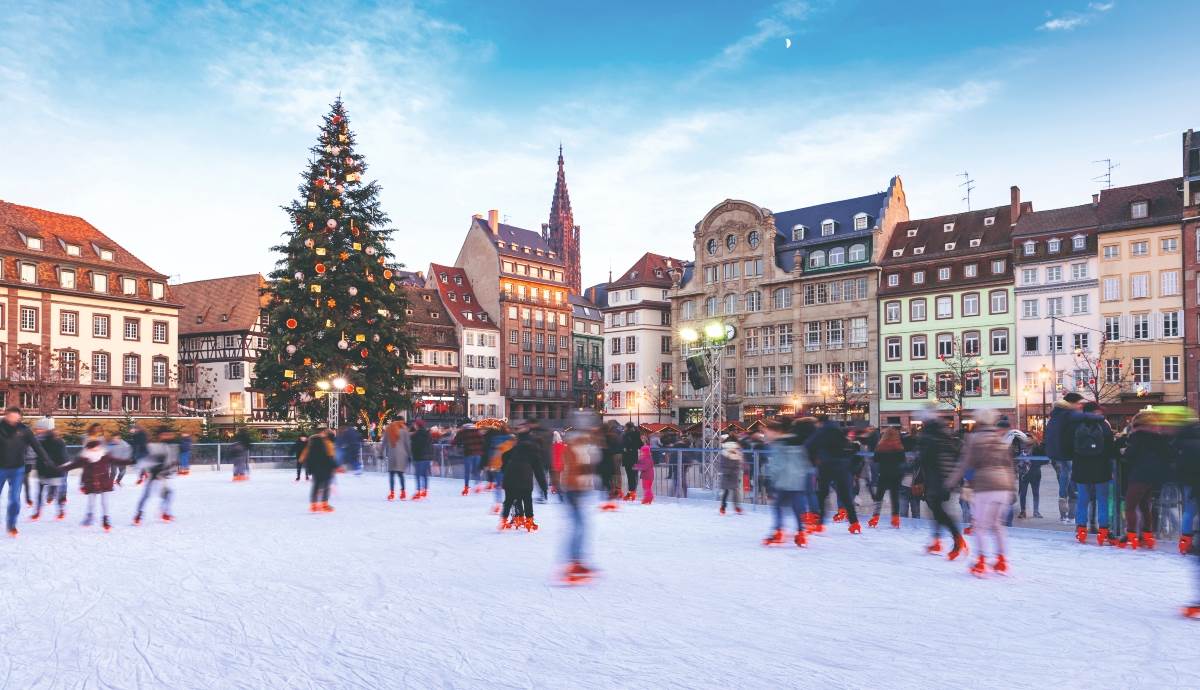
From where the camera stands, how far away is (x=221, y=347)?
238 feet

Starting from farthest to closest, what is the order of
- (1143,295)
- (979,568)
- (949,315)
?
(949,315) → (1143,295) → (979,568)

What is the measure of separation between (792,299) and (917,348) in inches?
385

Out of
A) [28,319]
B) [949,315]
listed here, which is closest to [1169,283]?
[949,315]

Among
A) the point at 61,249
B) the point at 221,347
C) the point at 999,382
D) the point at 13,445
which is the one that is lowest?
the point at 13,445

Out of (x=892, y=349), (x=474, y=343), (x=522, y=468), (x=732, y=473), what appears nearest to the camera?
(x=522, y=468)

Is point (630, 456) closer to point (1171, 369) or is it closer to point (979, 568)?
point (979, 568)

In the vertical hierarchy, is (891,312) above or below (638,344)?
above

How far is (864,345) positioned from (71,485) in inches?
1957

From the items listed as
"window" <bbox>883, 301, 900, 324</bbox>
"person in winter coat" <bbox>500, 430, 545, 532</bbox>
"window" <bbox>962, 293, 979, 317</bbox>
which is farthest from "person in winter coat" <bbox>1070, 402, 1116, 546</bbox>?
"window" <bbox>883, 301, 900, 324</bbox>

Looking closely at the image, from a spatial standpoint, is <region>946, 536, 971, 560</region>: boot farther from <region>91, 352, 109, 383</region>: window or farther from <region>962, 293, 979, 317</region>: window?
<region>91, 352, 109, 383</region>: window

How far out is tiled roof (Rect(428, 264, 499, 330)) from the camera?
87213mm

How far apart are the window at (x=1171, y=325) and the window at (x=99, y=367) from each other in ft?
203

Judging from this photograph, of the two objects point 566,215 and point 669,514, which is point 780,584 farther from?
point 566,215

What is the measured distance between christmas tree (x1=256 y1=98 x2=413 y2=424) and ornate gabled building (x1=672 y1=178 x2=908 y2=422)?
34.0m
